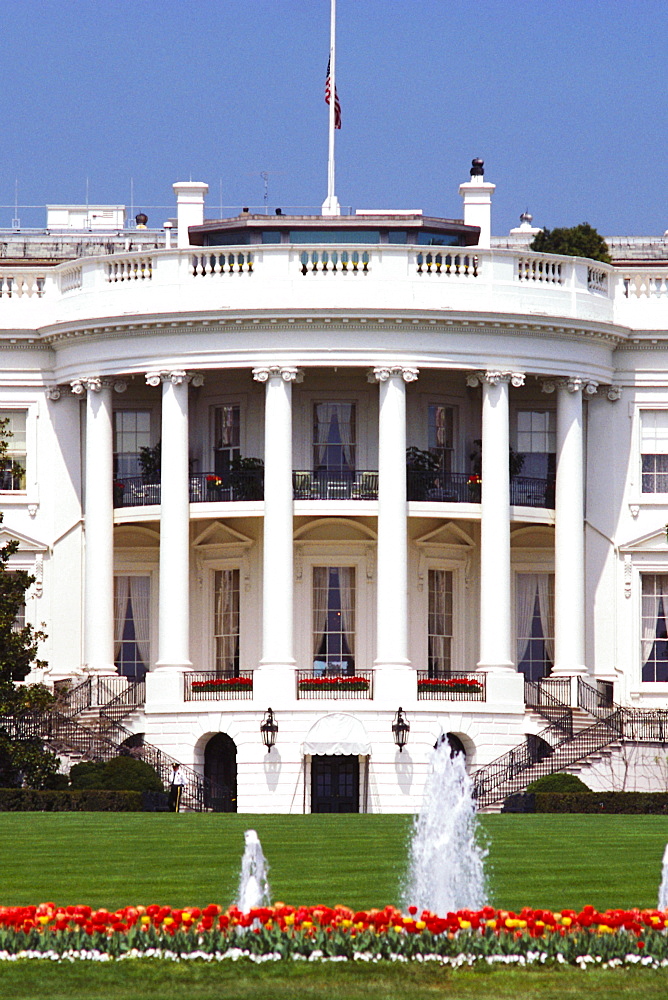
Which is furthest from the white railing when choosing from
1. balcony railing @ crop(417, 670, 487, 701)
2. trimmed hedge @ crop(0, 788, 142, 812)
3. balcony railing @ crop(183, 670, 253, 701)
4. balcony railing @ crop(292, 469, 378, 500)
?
trimmed hedge @ crop(0, 788, 142, 812)

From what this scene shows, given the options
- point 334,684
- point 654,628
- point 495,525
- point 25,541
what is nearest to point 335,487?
point 495,525

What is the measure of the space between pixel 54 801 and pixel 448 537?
15.4m

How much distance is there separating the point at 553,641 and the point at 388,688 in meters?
6.84

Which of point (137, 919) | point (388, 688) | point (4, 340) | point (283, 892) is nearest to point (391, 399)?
point (388, 688)

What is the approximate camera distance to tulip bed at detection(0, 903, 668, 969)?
66.4 feet

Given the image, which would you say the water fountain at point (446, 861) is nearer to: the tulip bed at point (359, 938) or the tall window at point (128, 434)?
the tulip bed at point (359, 938)

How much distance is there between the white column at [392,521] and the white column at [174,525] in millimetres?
4497

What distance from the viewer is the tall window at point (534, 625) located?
5681 centimetres

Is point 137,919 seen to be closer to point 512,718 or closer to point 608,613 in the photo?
point 512,718

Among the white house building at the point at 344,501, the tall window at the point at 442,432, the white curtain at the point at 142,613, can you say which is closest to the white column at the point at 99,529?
the white house building at the point at 344,501

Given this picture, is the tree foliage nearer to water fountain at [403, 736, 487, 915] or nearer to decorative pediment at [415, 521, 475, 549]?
decorative pediment at [415, 521, 475, 549]

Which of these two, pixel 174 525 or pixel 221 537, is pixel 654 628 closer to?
pixel 221 537

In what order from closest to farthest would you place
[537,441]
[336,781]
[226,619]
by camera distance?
[336,781] → [226,619] → [537,441]

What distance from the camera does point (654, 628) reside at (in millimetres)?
56188
